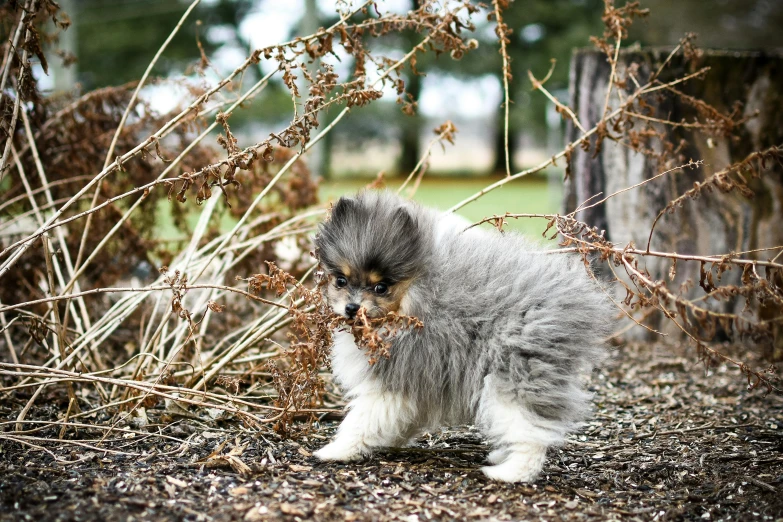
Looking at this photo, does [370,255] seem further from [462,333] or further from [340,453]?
[340,453]

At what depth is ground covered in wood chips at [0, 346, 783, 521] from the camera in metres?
2.70

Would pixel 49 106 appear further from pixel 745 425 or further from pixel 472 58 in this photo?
pixel 472 58

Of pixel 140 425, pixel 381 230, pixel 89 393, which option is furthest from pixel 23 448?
pixel 381 230

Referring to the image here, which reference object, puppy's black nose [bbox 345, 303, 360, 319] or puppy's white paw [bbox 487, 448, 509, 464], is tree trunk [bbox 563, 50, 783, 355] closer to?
puppy's white paw [bbox 487, 448, 509, 464]

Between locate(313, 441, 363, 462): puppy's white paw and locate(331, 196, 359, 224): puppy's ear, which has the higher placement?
locate(331, 196, 359, 224): puppy's ear

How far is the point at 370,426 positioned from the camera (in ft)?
10.5

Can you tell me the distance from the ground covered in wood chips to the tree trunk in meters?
1.69

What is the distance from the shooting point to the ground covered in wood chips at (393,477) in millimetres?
2697

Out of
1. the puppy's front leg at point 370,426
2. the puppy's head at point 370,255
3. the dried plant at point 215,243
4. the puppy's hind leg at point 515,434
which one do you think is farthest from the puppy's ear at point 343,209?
the puppy's hind leg at point 515,434

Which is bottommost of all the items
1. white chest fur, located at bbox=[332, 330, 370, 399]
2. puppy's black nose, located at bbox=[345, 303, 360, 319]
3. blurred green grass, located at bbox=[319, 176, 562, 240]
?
white chest fur, located at bbox=[332, 330, 370, 399]

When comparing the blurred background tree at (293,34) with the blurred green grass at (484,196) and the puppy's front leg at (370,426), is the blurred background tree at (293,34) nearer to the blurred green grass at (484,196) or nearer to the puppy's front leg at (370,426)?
the blurred green grass at (484,196)

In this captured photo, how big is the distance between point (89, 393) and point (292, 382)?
1.36m

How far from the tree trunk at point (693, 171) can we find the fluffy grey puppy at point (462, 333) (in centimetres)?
222

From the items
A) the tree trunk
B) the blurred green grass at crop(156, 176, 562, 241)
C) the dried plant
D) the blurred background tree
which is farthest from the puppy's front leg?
the blurred background tree
